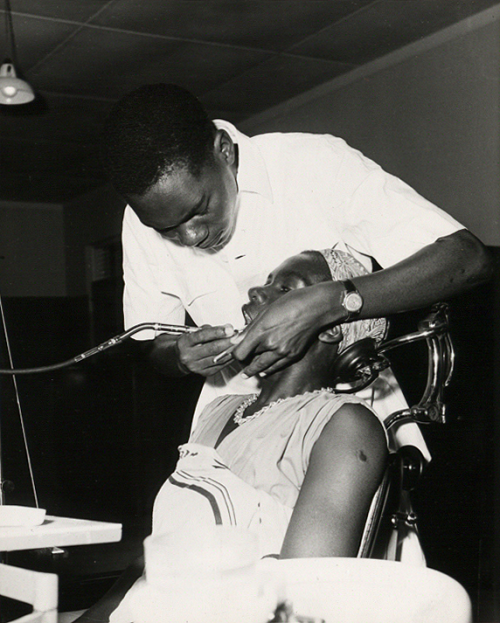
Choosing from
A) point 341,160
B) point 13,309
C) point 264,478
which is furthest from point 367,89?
point 264,478

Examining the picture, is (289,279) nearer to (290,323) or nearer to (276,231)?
(290,323)

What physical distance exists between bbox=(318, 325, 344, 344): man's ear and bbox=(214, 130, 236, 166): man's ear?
17.7 inches

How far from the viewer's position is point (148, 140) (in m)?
1.36

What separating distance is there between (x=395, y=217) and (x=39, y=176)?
4926 millimetres

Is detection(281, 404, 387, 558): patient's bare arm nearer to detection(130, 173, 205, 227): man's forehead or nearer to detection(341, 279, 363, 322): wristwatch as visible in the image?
detection(341, 279, 363, 322): wristwatch

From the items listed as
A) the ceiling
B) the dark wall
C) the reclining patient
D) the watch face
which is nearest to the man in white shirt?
the watch face

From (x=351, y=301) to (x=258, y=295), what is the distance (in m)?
0.22

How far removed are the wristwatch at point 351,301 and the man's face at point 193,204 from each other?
34 cm

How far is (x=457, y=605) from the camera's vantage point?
0.77 m

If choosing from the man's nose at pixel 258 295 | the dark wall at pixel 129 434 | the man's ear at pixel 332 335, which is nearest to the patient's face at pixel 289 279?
the man's nose at pixel 258 295

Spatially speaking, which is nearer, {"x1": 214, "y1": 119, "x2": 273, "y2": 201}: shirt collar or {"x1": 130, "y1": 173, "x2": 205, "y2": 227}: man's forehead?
{"x1": 130, "y1": 173, "x2": 205, "y2": 227}: man's forehead

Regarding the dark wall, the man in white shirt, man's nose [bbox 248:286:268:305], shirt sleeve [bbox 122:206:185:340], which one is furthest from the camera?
the dark wall

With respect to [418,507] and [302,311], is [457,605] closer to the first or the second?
[302,311]

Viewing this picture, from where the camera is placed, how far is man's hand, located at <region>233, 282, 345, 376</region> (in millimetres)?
1274
